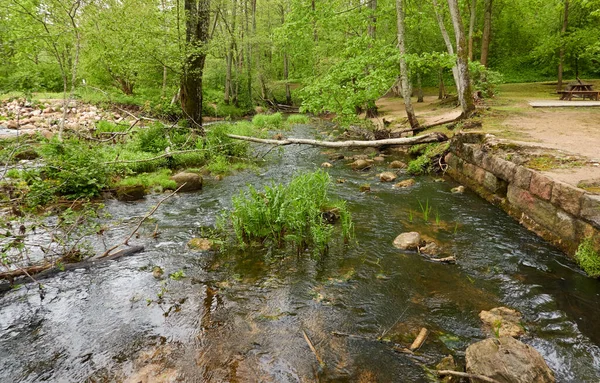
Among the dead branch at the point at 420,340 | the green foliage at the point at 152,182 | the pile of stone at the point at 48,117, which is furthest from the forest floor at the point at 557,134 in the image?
the pile of stone at the point at 48,117

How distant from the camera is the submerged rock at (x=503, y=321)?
3357 millimetres

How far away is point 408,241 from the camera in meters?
5.24

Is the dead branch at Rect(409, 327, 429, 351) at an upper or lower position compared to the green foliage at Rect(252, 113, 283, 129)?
lower

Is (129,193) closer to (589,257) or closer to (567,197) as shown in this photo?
(567,197)

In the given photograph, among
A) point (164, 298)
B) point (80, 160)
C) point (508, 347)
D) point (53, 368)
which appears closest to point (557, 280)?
point (508, 347)

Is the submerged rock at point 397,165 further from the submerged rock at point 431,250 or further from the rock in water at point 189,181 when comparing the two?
the rock in water at point 189,181

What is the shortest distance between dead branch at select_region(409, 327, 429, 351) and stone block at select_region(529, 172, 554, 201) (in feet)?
10.8

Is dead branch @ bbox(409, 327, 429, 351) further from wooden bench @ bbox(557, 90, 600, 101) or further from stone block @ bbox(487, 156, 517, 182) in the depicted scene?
Answer: wooden bench @ bbox(557, 90, 600, 101)

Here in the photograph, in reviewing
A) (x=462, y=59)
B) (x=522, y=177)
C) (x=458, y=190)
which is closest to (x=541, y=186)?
(x=522, y=177)

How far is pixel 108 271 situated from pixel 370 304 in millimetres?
3553

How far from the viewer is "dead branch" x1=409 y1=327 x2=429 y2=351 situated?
3231 mm

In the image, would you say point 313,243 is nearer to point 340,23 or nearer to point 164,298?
point 164,298

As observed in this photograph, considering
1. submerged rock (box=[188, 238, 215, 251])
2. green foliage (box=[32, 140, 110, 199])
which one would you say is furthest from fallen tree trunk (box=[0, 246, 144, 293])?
green foliage (box=[32, 140, 110, 199])

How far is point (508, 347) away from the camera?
9.14ft
